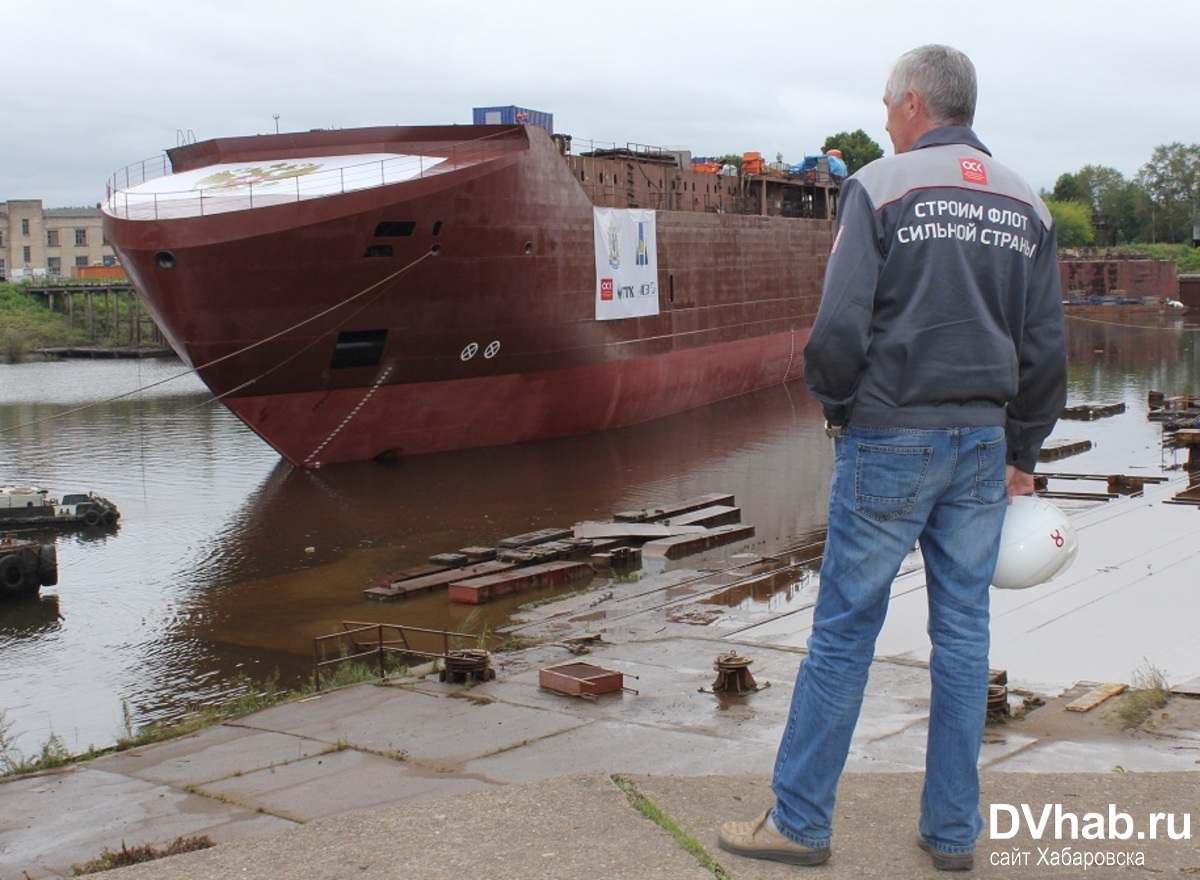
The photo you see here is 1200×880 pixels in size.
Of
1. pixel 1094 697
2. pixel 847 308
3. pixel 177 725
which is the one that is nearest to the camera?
pixel 847 308

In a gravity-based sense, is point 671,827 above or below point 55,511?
above

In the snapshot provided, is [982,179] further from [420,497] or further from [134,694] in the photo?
[420,497]

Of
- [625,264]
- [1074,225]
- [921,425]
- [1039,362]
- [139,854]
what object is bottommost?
[139,854]

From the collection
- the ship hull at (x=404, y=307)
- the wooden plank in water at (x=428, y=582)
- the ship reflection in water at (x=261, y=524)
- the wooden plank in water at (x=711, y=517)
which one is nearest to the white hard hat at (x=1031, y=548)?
the ship reflection in water at (x=261, y=524)

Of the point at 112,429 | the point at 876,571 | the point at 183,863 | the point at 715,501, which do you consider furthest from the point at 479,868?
the point at 112,429

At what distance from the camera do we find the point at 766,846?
10.4 ft

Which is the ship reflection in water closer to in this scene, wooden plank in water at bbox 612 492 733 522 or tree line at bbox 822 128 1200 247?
wooden plank in water at bbox 612 492 733 522

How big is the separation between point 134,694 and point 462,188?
12.3m

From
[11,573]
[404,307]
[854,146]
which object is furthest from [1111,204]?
[11,573]

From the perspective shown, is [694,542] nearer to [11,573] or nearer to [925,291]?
[11,573]

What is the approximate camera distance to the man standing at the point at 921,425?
314cm

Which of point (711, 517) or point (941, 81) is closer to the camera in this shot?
point (941, 81)

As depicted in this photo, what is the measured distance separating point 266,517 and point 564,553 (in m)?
5.62

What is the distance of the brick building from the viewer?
85312 millimetres
